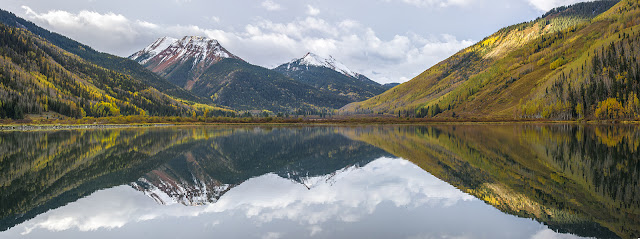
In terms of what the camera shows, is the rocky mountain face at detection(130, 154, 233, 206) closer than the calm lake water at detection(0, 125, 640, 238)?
No

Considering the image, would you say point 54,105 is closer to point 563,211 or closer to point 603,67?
point 563,211

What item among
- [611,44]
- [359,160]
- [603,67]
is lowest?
[359,160]

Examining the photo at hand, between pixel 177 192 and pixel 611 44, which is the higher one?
pixel 611 44

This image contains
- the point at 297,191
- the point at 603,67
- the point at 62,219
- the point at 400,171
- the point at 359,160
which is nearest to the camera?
the point at 62,219

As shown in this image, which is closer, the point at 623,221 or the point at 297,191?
the point at 623,221

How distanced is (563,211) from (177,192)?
726 inches

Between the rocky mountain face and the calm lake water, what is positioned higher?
the calm lake water

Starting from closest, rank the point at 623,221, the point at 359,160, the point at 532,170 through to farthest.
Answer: the point at 623,221 < the point at 532,170 < the point at 359,160

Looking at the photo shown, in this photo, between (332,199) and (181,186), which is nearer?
(332,199)

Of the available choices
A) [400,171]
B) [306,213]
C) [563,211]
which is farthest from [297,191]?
[563,211]

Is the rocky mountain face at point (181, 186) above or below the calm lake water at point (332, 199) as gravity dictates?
below

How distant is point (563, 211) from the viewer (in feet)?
48.4

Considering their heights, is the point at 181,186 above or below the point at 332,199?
below

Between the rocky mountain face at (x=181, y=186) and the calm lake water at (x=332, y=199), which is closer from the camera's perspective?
the calm lake water at (x=332, y=199)
